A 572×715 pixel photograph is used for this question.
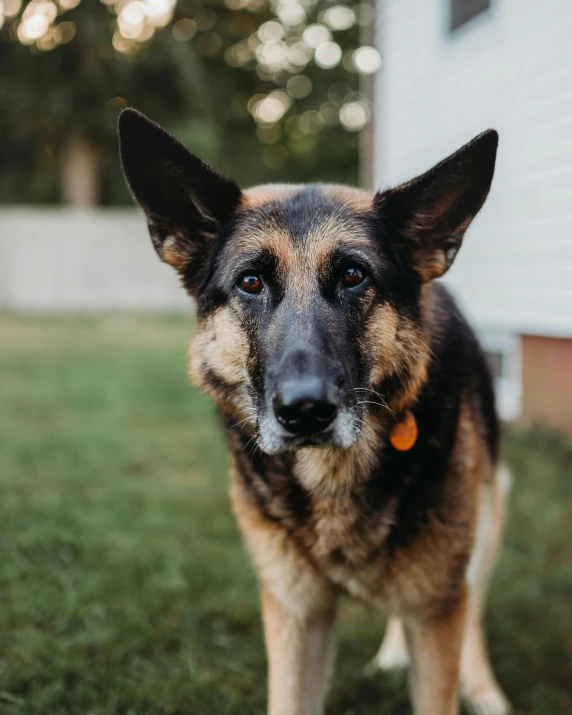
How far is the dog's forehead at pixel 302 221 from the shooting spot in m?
2.23

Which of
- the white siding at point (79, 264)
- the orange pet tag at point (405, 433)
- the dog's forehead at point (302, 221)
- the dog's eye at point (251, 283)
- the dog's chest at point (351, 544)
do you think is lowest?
the white siding at point (79, 264)

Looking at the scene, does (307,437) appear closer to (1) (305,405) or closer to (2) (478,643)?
(1) (305,405)

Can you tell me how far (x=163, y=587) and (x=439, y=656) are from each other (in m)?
1.58

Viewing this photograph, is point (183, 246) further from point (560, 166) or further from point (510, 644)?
point (560, 166)

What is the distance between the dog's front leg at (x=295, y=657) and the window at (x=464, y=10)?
18.9 ft

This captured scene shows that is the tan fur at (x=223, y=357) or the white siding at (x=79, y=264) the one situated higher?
the tan fur at (x=223, y=357)

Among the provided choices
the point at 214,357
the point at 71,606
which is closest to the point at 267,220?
the point at 214,357

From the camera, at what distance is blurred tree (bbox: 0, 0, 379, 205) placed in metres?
18.5

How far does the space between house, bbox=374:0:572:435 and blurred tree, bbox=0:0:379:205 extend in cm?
1173

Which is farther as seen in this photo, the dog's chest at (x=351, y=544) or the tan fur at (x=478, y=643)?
the tan fur at (x=478, y=643)

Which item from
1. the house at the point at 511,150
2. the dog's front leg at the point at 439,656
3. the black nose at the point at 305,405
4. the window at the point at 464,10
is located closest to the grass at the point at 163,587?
the dog's front leg at the point at 439,656

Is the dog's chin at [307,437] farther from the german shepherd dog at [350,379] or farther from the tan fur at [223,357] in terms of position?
the tan fur at [223,357]

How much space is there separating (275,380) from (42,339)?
35.7ft

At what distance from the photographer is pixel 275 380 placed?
6.41ft
